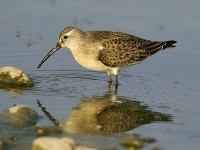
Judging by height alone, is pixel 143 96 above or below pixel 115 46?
below

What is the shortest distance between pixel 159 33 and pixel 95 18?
1.84 metres

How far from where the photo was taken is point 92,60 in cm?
1448

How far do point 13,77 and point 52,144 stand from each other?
439cm

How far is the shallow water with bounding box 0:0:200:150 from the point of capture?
12008 millimetres

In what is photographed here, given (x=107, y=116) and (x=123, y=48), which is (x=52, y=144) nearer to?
(x=107, y=116)

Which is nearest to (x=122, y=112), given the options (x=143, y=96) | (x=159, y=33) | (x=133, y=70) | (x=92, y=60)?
(x=143, y=96)

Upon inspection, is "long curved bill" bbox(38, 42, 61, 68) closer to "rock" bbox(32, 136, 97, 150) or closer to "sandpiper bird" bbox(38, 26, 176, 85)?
"sandpiper bird" bbox(38, 26, 176, 85)

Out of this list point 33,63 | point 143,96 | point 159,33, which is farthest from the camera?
point 159,33

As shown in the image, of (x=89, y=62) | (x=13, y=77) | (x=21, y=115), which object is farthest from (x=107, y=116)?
(x=13, y=77)

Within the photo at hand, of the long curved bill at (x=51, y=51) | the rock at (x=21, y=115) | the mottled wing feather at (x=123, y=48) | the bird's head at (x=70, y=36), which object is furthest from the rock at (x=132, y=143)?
the long curved bill at (x=51, y=51)

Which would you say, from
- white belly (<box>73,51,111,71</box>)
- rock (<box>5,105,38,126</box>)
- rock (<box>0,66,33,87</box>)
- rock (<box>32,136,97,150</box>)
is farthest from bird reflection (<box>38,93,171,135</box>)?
rock (<box>0,66,33,87</box>)

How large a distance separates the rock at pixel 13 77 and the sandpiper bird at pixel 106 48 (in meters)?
1.27

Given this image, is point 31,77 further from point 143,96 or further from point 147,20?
point 147,20

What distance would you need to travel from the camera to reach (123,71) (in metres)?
15.8
